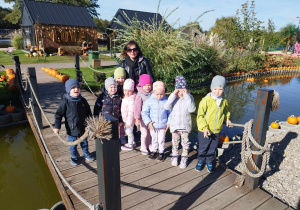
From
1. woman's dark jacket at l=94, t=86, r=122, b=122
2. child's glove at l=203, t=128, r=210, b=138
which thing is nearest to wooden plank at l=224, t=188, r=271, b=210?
child's glove at l=203, t=128, r=210, b=138

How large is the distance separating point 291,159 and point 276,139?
1177mm

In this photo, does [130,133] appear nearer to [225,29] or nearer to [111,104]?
[111,104]

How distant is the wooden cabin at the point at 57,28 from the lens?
19.9 meters

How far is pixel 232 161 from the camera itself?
16.5ft

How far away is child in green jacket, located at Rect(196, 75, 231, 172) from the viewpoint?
3.08 m

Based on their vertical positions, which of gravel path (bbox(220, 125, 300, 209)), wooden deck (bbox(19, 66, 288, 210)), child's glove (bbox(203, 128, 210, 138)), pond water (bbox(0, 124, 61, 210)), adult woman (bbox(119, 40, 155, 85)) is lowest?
pond water (bbox(0, 124, 61, 210))

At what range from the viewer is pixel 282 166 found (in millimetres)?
4684

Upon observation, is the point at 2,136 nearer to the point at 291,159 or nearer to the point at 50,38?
the point at 291,159

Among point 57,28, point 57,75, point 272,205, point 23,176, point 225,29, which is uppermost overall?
point 225,29

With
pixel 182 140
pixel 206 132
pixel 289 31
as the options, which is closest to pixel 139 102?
pixel 182 140

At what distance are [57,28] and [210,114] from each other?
21346mm

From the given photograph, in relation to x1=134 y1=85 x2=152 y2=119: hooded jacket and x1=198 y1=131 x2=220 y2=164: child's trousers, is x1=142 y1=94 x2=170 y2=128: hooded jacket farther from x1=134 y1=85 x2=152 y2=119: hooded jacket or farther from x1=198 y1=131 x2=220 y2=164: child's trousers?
x1=198 y1=131 x2=220 y2=164: child's trousers

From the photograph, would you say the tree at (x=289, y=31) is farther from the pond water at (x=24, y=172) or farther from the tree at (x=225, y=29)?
the pond water at (x=24, y=172)

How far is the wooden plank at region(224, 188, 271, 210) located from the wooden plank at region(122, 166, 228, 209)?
49 cm
